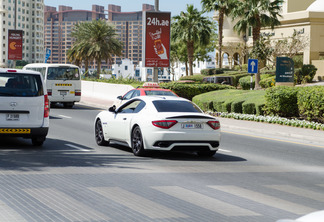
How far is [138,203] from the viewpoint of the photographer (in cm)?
773

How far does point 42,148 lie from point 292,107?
13.2m

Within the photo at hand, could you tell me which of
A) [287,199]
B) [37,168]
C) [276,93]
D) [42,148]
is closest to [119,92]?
[276,93]

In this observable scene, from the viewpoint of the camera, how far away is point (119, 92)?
42.3 meters

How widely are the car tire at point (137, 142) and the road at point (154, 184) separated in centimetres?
19

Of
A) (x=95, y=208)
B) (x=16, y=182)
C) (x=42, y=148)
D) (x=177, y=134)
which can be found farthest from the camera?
(x=42, y=148)

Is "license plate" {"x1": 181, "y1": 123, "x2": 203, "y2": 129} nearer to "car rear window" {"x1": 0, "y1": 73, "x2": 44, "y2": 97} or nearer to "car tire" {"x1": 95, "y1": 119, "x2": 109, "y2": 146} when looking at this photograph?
"car tire" {"x1": 95, "y1": 119, "x2": 109, "y2": 146}

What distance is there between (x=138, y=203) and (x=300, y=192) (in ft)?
8.97

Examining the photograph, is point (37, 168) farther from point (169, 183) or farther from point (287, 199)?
point (287, 199)

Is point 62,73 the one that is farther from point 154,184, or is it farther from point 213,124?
point 154,184

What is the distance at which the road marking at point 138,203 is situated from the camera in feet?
23.2

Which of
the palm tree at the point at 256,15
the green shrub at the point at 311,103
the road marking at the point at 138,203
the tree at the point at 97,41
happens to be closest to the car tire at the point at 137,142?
the road marking at the point at 138,203

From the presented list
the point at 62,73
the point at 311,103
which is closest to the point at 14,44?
the point at 62,73

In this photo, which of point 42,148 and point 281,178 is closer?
point 281,178

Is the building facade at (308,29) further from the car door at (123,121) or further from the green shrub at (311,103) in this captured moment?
the car door at (123,121)
